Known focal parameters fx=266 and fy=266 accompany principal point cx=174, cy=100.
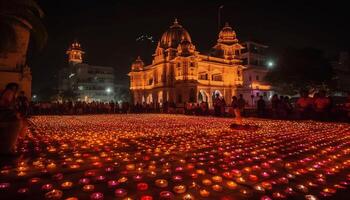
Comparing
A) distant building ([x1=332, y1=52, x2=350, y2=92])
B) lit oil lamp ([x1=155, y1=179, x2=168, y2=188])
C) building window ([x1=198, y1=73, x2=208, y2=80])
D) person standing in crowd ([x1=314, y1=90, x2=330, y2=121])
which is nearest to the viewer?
lit oil lamp ([x1=155, y1=179, x2=168, y2=188])

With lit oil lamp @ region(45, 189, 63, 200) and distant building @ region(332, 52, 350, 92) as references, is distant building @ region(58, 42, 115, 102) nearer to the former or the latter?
distant building @ region(332, 52, 350, 92)

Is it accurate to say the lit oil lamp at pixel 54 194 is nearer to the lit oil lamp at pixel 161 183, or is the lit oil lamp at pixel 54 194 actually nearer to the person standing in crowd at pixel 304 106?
the lit oil lamp at pixel 161 183

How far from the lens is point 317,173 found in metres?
4.42

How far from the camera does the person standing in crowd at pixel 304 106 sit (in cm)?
1516

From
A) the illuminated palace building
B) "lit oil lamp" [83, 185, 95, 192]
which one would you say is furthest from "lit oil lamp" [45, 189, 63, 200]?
the illuminated palace building

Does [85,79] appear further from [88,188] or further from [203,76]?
[88,188]

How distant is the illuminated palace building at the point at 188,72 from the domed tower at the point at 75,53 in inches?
1348

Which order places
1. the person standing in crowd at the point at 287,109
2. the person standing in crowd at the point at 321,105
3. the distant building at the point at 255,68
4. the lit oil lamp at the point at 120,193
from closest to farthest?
the lit oil lamp at the point at 120,193, the person standing in crowd at the point at 321,105, the person standing in crowd at the point at 287,109, the distant building at the point at 255,68

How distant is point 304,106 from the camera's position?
1550 cm

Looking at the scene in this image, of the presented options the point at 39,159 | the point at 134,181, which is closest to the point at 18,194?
the point at 134,181

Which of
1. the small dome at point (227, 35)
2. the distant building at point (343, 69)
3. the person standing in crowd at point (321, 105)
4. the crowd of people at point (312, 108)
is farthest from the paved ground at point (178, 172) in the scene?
the distant building at point (343, 69)

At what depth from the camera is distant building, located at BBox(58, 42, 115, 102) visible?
85500mm

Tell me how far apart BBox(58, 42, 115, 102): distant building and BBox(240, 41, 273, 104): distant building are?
47828mm

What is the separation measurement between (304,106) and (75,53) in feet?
275
